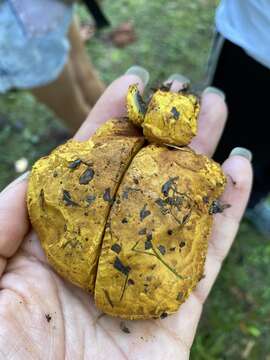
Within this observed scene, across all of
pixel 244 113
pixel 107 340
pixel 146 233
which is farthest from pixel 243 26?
pixel 107 340

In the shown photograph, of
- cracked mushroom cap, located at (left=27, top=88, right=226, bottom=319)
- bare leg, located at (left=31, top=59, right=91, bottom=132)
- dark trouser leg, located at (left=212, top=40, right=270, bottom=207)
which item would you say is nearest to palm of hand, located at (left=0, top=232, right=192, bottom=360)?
cracked mushroom cap, located at (left=27, top=88, right=226, bottom=319)

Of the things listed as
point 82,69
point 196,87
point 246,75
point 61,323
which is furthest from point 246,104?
point 61,323

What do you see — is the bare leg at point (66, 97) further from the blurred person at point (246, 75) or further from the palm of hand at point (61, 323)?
the palm of hand at point (61, 323)

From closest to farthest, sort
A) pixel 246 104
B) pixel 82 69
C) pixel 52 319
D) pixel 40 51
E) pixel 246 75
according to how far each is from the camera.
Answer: pixel 52 319, pixel 246 75, pixel 246 104, pixel 40 51, pixel 82 69

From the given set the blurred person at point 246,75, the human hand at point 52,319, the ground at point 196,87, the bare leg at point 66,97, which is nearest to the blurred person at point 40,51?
the bare leg at point 66,97

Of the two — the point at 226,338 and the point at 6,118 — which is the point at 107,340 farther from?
the point at 6,118

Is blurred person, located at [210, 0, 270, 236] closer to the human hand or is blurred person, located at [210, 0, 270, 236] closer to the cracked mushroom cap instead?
the cracked mushroom cap

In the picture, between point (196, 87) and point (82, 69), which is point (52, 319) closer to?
point (82, 69)

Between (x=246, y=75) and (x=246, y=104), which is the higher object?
(x=246, y=75)
